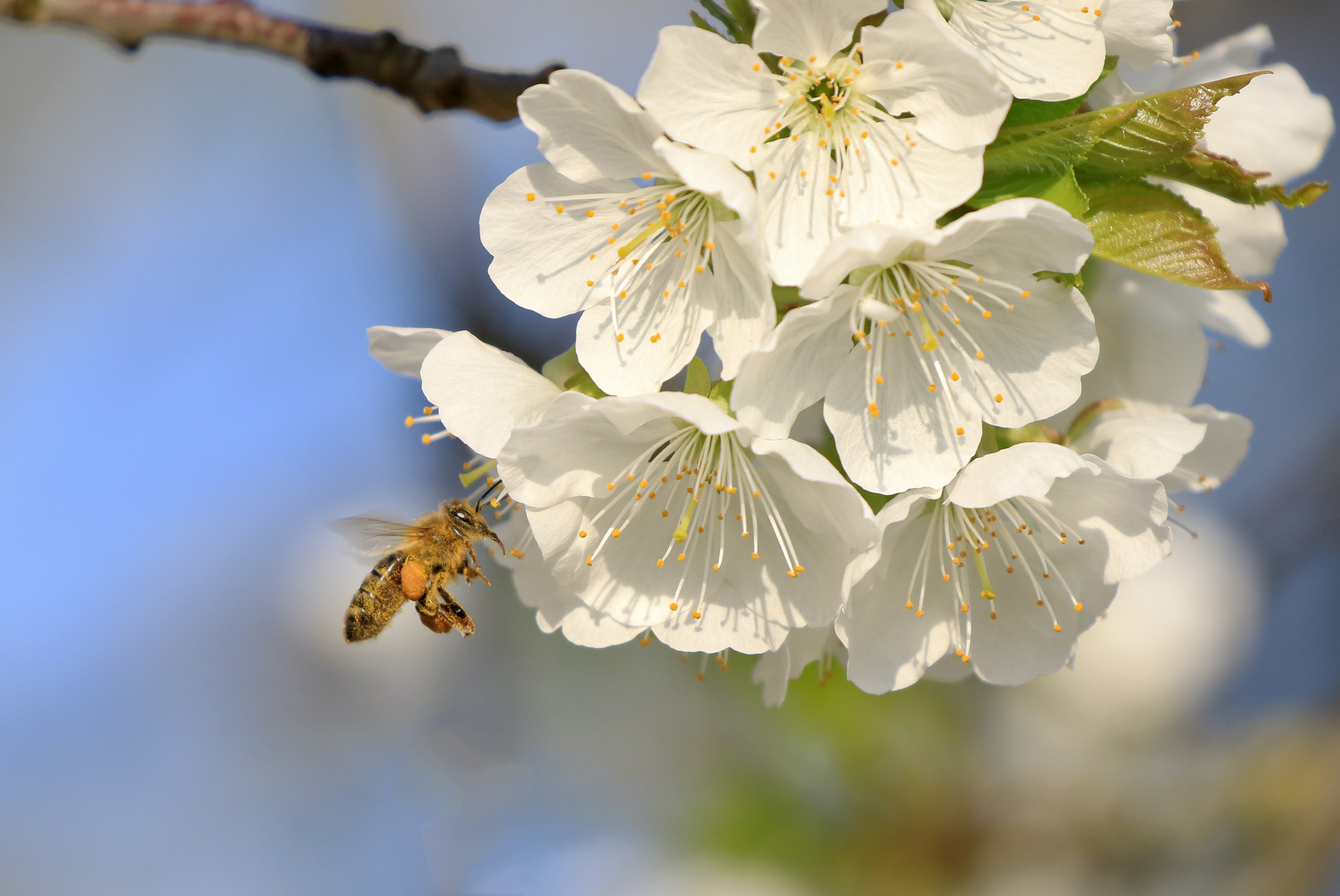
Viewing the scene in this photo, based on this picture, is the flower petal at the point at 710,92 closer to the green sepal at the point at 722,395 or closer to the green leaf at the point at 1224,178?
the green sepal at the point at 722,395

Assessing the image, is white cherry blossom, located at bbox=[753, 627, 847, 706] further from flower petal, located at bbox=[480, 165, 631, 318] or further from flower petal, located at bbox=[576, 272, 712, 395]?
flower petal, located at bbox=[480, 165, 631, 318]

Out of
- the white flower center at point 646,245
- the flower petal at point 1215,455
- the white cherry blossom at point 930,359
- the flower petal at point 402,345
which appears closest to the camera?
the white cherry blossom at point 930,359

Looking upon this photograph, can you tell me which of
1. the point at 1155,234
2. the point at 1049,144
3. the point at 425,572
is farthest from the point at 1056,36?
the point at 425,572

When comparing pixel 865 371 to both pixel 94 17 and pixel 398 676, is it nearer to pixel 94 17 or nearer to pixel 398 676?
pixel 94 17

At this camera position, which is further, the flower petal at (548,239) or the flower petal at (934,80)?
the flower petal at (548,239)

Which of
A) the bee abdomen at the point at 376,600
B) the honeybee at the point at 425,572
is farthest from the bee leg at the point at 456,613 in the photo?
the bee abdomen at the point at 376,600

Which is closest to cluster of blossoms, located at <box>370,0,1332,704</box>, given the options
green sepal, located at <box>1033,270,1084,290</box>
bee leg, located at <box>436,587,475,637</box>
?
green sepal, located at <box>1033,270,1084,290</box>
